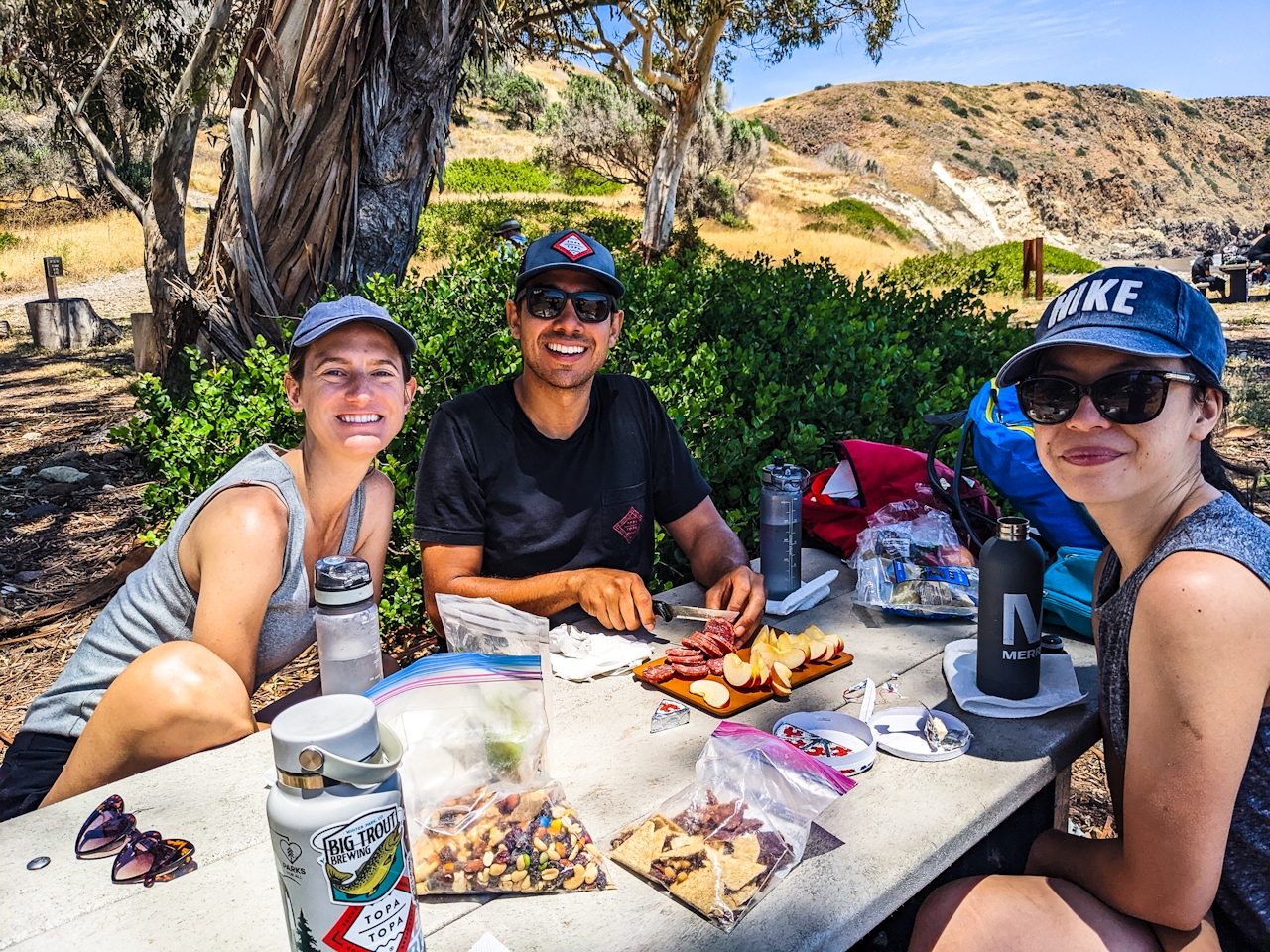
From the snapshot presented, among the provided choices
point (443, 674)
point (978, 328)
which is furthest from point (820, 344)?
Result: point (443, 674)

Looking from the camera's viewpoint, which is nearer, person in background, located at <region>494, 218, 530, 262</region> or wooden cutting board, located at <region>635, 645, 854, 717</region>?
wooden cutting board, located at <region>635, 645, 854, 717</region>

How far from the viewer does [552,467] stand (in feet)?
9.68

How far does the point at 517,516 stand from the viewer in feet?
9.52

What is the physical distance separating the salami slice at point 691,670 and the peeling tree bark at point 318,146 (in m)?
3.77

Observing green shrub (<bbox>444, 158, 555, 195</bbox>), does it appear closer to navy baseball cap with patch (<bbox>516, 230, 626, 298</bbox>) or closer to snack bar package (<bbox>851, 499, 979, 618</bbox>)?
navy baseball cap with patch (<bbox>516, 230, 626, 298</bbox>)

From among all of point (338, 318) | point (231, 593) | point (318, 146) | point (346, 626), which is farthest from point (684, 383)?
point (346, 626)

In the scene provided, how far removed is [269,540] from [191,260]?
22.7 metres

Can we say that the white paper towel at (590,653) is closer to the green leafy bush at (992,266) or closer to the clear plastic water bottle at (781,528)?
the clear plastic water bottle at (781,528)

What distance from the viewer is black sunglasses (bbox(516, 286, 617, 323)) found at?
9.46 ft

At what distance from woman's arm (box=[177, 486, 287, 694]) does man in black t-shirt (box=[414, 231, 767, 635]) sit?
0.61 m

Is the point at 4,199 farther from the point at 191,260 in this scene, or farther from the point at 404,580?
Answer: the point at 404,580

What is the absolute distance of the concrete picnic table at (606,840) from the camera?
136 centimetres

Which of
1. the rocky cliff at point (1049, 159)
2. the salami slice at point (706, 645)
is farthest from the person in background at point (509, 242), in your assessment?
the rocky cliff at point (1049, 159)

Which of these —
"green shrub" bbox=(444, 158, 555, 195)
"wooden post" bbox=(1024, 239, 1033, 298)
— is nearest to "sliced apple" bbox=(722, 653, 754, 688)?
"wooden post" bbox=(1024, 239, 1033, 298)
